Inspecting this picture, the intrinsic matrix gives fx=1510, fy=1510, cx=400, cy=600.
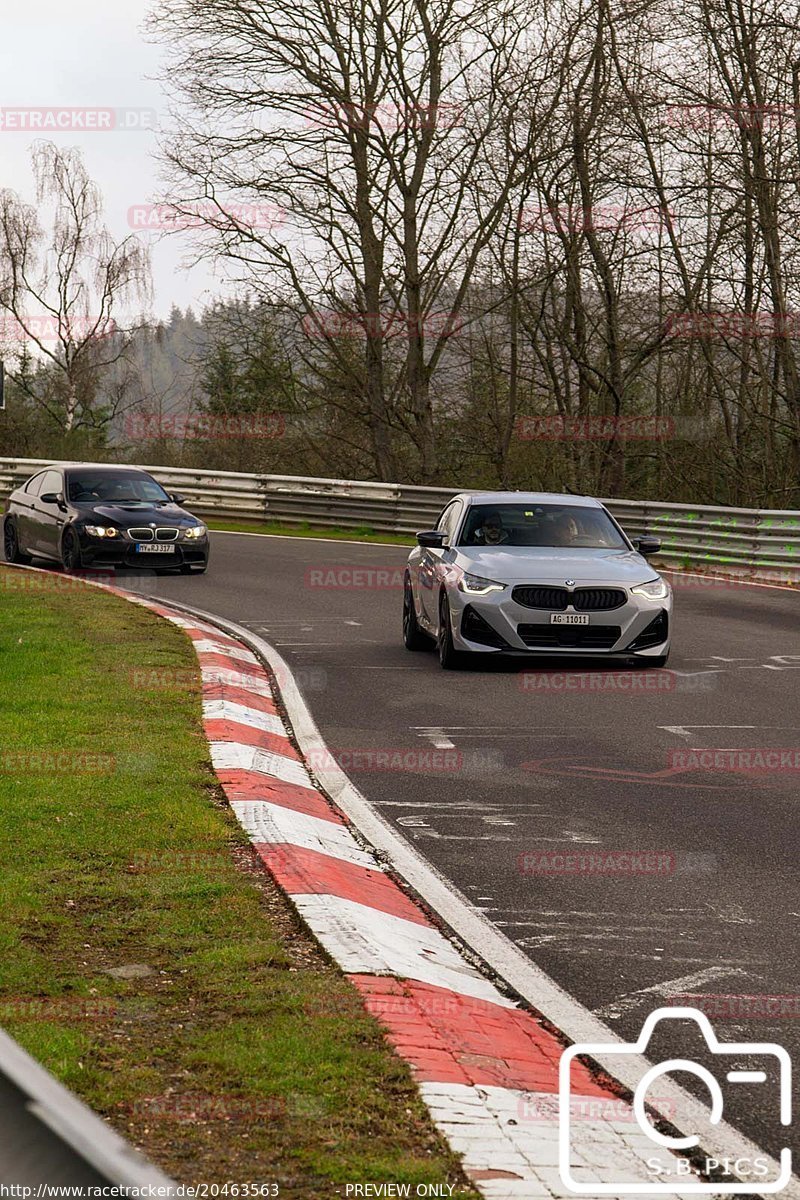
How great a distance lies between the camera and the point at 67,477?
893 inches

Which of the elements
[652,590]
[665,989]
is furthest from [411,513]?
[665,989]

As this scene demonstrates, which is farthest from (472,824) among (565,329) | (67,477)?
(565,329)

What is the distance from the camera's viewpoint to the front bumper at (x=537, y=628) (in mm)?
13297

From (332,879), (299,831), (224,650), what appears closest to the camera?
(332,879)

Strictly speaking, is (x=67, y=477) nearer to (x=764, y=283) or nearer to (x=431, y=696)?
(x=431, y=696)

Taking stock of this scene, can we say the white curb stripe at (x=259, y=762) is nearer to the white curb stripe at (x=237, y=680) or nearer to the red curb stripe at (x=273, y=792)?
the red curb stripe at (x=273, y=792)

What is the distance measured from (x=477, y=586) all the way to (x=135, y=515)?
9.49m

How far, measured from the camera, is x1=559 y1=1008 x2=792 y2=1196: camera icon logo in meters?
3.31

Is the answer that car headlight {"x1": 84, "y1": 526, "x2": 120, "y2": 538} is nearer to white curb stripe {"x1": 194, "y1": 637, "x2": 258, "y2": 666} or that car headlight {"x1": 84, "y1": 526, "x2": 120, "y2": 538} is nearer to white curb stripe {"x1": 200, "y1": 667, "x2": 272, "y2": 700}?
white curb stripe {"x1": 194, "y1": 637, "x2": 258, "y2": 666}

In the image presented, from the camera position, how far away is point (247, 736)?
9.52m

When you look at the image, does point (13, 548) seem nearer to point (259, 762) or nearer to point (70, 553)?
point (70, 553)

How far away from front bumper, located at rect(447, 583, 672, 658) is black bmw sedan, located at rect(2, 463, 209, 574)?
29.9ft

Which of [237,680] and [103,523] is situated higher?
[103,523]

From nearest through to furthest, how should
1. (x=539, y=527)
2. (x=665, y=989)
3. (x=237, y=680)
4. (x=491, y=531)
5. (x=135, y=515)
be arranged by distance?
(x=665, y=989) < (x=237, y=680) < (x=491, y=531) < (x=539, y=527) < (x=135, y=515)
